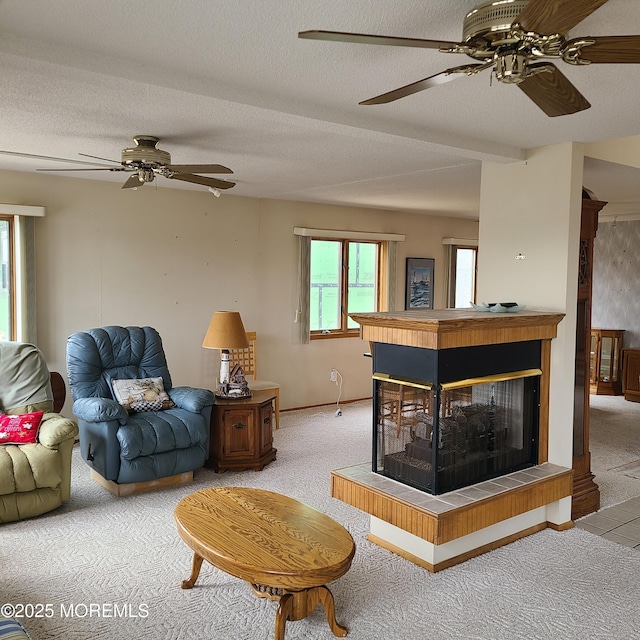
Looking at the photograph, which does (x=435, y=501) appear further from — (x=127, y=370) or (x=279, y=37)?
(x=127, y=370)

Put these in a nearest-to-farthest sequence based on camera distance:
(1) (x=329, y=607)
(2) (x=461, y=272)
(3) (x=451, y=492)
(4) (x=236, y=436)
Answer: (1) (x=329, y=607), (3) (x=451, y=492), (4) (x=236, y=436), (2) (x=461, y=272)

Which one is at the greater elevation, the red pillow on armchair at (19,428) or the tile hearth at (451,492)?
the red pillow on armchair at (19,428)

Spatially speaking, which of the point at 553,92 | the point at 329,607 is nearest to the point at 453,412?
the point at 329,607

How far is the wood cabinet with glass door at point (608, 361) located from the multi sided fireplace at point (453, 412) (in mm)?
4966

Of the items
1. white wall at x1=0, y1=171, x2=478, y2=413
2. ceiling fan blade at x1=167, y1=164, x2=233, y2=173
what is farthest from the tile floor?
white wall at x1=0, y1=171, x2=478, y2=413

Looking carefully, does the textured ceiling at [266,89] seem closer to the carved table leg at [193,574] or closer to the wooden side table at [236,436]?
the wooden side table at [236,436]

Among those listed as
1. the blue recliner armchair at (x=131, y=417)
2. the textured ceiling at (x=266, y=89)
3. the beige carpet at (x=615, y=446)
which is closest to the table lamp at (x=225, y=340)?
the blue recliner armchair at (x=131, y=417)

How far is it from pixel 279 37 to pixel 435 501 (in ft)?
7.51

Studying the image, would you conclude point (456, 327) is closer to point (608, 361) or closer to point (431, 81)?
point (431, 81)

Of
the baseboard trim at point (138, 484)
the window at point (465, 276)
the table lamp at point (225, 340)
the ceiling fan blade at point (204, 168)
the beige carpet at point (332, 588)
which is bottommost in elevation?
the beige carpet at point (332, 588)

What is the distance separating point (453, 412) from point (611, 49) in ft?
6.76

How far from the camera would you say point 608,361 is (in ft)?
26.5

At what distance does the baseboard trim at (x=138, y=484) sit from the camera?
4.19 meters

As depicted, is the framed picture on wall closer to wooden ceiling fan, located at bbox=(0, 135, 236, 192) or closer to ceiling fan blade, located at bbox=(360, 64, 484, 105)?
wooden ceiling fan, located at bbox=(0, 135, 236, 192)
